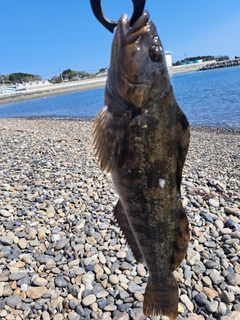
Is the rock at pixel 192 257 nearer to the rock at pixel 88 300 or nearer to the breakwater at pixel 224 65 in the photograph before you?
the rock at pixel 88 300

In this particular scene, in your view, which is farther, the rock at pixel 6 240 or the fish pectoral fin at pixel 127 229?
the rock at pixel 6 240

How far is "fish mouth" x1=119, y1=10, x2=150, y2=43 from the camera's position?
1909 mm

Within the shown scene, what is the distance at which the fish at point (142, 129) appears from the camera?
199cm

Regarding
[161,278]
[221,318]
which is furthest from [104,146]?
[221,318]

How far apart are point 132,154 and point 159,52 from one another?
794 millimetres

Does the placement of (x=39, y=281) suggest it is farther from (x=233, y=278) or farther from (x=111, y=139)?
(x=111, y=139)

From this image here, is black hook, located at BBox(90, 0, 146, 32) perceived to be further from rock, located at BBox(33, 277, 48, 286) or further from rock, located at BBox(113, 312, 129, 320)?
rock, located at BBox(33, 277, 48, 286)

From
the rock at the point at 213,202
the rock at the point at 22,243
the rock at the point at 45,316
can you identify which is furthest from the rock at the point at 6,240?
the rock at the point at 213,202

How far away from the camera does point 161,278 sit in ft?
8.14

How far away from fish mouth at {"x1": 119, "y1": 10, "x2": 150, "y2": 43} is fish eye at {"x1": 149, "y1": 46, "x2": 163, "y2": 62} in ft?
0.47

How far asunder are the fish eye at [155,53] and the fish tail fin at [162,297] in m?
1.84

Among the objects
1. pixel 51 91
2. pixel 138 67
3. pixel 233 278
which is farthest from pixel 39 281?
pixel 51 91

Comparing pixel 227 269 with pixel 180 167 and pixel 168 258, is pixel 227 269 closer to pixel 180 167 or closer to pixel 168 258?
pixel 168 258

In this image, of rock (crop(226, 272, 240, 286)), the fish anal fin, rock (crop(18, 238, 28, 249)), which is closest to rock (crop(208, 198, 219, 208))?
rock (crop(226, 272, 240, 286))
